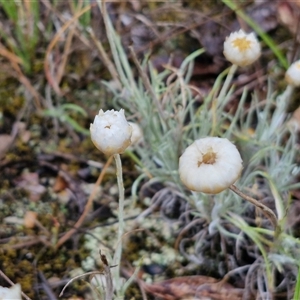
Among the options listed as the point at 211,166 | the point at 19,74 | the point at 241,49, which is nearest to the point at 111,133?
the point at 211,166

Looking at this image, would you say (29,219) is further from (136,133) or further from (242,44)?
(242,44)

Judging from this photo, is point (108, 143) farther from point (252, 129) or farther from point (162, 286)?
point (252, 129)

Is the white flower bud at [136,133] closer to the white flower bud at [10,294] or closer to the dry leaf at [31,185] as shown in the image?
the dry leaf at [31,185]

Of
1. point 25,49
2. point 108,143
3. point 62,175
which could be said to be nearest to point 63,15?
point 25,49

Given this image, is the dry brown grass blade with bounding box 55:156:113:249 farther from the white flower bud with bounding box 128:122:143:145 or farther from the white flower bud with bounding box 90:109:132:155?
the white flower bud with bounding box 90:109:132:155

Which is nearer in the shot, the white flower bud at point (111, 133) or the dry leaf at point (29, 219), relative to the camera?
the white flower bud at point (111, 133)

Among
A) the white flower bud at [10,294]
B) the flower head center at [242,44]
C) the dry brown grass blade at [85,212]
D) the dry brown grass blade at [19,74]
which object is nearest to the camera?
the white flower bud at [10,294]

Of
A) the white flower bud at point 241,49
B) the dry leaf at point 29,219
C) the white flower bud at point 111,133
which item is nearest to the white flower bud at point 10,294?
the white flower bud at point 111,133

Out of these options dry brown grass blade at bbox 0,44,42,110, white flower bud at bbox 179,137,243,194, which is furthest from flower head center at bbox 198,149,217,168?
dry brown grass blade at bbox 0,44,42,110
